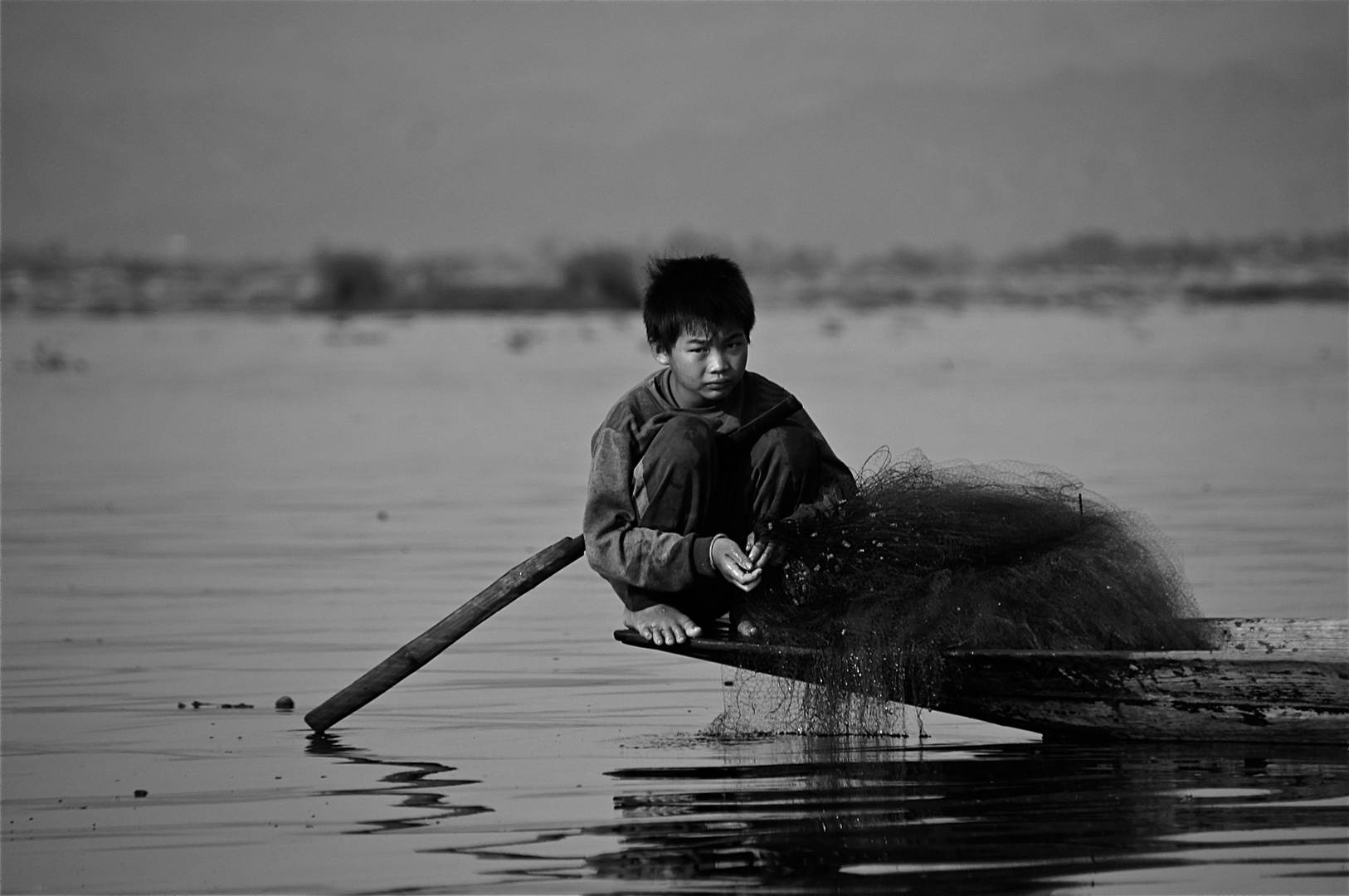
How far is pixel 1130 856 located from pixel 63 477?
42.8ft

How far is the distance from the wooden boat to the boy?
0.20m

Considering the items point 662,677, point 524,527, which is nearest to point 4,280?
point 524,527

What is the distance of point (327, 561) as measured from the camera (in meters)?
12.7

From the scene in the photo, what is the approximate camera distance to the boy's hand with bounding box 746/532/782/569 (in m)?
7.16

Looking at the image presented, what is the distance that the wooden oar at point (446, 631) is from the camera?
773 centimetres

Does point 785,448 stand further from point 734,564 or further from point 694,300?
point 694,300

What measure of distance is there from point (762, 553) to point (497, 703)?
1907 mm

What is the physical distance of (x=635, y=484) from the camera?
738 centimetres

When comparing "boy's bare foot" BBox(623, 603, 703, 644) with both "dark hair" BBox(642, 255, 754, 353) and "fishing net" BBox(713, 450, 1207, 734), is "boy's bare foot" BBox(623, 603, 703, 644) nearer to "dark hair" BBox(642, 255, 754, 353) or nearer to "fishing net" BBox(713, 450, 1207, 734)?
"fishing net" BBox(713, 450, 1207, 734)

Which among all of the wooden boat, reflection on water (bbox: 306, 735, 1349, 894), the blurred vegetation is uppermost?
the blurred vegetation

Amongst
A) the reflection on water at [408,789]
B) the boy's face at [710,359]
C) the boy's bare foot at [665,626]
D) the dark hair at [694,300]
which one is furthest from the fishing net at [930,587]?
the reflection on water at [408,789]

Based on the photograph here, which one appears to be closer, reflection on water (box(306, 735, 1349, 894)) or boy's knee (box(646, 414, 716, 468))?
reflection on water (box(306, 735, 1349, 894))

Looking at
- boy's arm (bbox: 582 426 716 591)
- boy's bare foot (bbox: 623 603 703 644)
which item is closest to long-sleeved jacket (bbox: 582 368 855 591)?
boy's arm (bbox: 582 426 716 591)

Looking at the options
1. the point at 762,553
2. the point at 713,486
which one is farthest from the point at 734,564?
the point at 713,486
